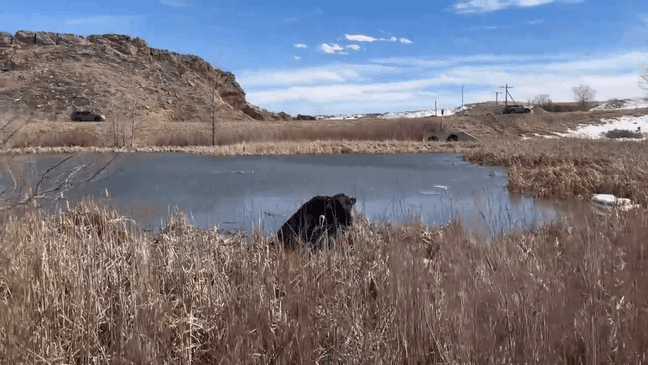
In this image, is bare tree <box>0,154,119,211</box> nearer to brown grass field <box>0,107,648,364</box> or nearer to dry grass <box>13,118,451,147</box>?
brown grass field <box>0,107,648,364</box>

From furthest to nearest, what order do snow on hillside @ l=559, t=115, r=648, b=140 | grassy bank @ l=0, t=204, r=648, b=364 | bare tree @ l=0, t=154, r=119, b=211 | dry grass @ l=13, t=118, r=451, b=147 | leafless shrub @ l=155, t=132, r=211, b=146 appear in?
snow on hillside @ l=559, t=115, r=648, b=140 → dry grass @ l=13, t=118, r=451, b=147 → leafless shrub @ l=155, t=132, r=211, b=146 → bare tree @ l=0, t=154, r=119, b=211 → grassy bank @ l=0, t=204, r=648, b=364

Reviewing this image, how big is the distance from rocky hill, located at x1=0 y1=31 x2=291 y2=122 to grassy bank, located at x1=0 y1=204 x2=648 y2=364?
156 feet

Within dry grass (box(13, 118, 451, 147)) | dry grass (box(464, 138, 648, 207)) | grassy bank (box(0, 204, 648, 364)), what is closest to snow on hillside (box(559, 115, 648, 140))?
dry grass (box(13, 118, 451, 147))

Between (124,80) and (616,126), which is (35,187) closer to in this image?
(616,126)

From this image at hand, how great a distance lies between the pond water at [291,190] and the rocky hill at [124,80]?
34.5m

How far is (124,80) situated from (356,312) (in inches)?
2598

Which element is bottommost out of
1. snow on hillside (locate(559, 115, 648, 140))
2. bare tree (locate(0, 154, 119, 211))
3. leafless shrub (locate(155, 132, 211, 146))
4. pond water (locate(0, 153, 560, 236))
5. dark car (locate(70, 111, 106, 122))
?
pond water (locate(0, 153, 560, 236))

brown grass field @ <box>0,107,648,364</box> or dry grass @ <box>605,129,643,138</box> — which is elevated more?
dry grass @ <box>605,129,643,138</box>

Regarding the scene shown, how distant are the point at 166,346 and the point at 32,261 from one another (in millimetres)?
1821

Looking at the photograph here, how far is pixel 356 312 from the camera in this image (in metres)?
2.92

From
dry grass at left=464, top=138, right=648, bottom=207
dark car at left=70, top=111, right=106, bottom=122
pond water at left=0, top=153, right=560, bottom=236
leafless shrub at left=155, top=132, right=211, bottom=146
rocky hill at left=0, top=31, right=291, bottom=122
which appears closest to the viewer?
pond water at left=0, top=153, right=560, bottom=236

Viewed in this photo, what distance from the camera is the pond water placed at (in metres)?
7.79

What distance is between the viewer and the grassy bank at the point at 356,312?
238 cm

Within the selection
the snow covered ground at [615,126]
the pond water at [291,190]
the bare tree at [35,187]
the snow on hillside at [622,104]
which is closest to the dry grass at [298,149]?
the pond water at [291,190]
